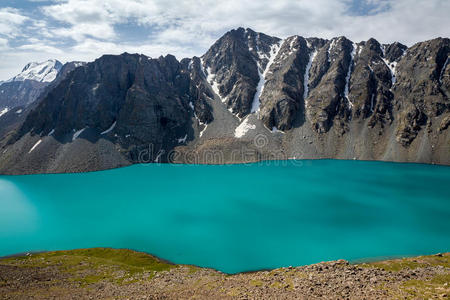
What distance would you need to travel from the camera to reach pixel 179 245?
1845 inches

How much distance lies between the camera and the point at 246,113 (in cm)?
16925

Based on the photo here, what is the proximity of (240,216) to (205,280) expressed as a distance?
28.4m

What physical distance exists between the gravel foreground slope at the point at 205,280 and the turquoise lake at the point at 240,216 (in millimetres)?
7267

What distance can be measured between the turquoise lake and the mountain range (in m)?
29.5

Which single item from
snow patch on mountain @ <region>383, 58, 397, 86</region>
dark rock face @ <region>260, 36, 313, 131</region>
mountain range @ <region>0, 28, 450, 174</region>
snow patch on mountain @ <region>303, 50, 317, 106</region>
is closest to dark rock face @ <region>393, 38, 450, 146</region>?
mountain range @ <region>0, 28, 450, 174</region>

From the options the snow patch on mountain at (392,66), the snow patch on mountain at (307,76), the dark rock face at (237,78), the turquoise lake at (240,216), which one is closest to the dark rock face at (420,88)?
the snow patch on mountain at (392,66)

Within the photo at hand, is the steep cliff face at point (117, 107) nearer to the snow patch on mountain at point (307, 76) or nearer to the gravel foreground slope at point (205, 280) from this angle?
the snow patch on mountain at point (307, 76)

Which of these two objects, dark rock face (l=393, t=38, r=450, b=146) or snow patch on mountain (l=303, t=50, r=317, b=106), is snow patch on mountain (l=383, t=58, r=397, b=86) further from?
snow patch on mountain (l=303, t=50, r=317, b=106)

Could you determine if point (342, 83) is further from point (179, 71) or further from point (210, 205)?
point (210, 205)

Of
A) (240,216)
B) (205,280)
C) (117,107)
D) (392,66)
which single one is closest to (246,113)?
(117,107)

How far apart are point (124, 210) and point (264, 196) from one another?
38.1 metres

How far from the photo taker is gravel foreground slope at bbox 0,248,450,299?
72.6 ft

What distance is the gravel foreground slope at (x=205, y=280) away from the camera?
871 inches

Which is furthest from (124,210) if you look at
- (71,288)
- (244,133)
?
(244,133)
